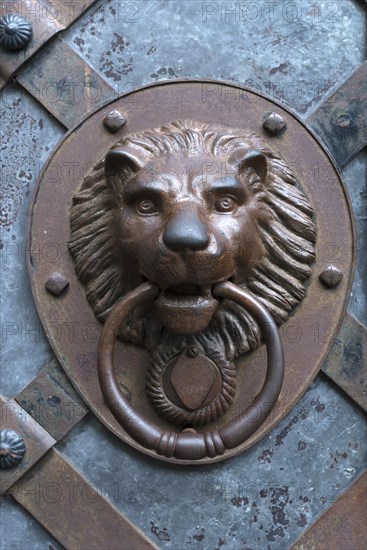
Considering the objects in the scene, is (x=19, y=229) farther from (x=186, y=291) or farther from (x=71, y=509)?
Answer: (x=71, y=509)

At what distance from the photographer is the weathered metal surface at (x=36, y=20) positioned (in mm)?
1671

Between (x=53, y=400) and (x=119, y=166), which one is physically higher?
(x=119, y=166)

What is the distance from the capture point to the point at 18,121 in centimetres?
170

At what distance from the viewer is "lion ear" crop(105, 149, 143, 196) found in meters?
1.54

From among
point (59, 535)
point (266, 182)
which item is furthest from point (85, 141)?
point (59, 535)

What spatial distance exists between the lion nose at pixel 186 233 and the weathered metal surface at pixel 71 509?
0.43 m

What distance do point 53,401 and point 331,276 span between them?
49 cm

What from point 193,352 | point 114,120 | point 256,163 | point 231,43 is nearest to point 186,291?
point 193,352

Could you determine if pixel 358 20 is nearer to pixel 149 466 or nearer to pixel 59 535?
pixel 149 466

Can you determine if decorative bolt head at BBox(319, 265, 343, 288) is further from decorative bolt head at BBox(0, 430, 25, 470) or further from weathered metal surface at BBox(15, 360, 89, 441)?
decorative bolt head at BBox(0, 430, 25, 470)

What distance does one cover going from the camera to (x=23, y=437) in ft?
5.29

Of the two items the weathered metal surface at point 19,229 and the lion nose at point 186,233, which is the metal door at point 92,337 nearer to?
the weathered metal surface at point 19,229

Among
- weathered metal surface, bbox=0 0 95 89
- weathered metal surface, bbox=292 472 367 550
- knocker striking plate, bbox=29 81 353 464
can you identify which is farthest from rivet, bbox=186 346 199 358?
weathered metal surface, bbox=0 0 95 89

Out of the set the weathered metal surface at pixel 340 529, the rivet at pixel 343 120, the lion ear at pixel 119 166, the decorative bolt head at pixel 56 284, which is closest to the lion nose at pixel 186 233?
the lion ear at pixel 119 166
